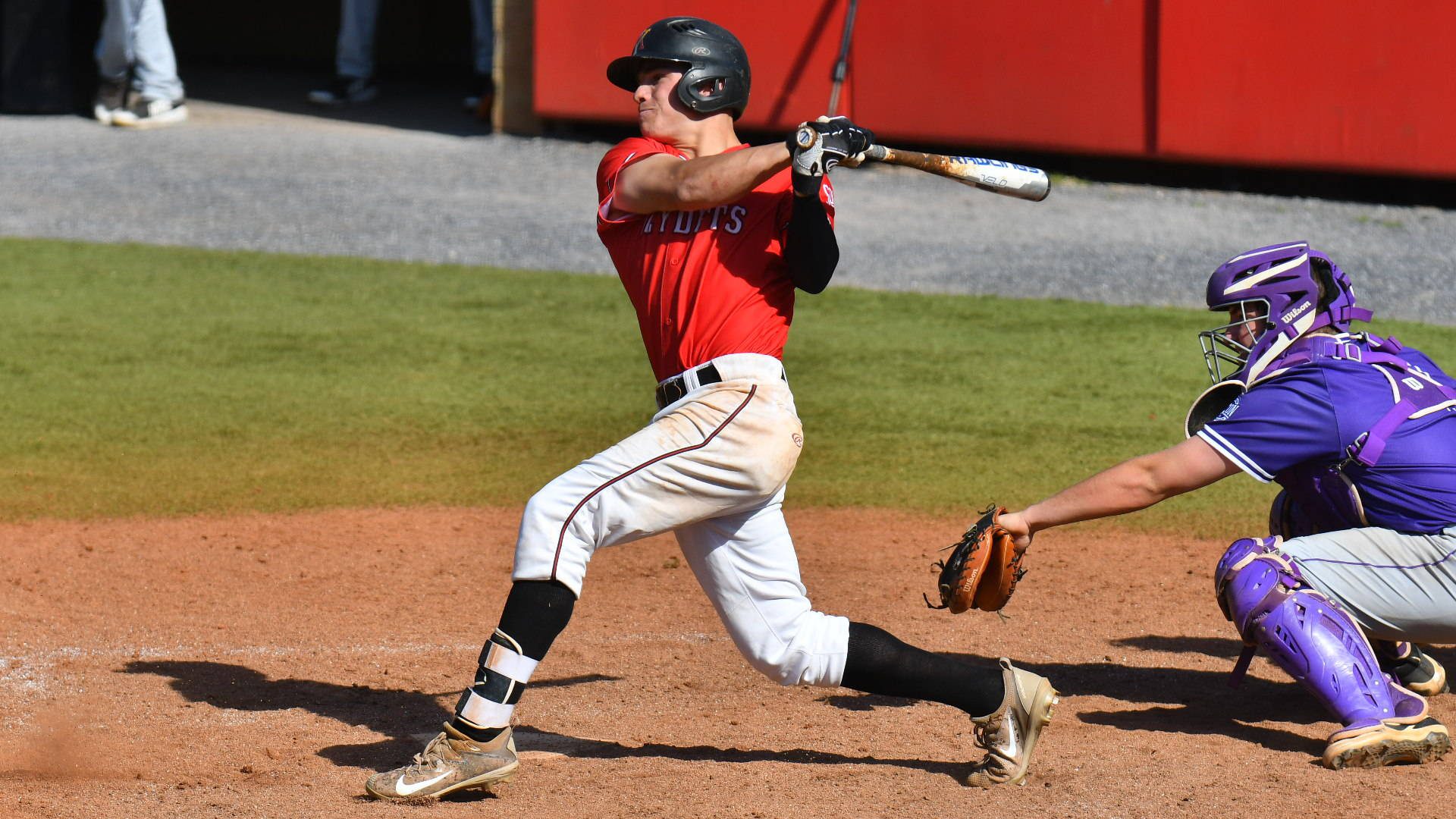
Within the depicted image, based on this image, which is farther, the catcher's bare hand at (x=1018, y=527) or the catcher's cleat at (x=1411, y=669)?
the catcher's cleat at (x=1411, y=669)

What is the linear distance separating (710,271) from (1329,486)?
5.43 ft

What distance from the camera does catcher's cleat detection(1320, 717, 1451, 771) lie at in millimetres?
3793

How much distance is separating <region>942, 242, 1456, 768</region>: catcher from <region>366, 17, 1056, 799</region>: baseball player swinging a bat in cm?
41

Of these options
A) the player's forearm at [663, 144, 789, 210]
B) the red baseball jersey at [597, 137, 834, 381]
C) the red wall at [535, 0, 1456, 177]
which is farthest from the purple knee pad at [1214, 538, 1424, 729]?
the red wall at [535, 0, 1456, 177]

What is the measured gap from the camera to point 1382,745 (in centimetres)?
379

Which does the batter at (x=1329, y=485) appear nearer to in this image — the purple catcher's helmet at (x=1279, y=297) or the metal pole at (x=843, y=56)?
the purple catcher's helmet at (x=1279, y=297)

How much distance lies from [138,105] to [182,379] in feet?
26.0

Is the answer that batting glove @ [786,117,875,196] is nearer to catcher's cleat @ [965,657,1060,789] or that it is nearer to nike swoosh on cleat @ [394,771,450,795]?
catcher's cleat @ [965,657,1060,789]

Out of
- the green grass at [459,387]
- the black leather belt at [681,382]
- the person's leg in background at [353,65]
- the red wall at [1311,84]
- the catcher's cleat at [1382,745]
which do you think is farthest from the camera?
the person's leg in background at [353,65]

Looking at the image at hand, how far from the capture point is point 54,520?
607 centimetres

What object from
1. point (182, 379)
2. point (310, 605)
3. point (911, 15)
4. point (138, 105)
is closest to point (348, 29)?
point (138, 105)

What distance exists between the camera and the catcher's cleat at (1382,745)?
3.79 meters

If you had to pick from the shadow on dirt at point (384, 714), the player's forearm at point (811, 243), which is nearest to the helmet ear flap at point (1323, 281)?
the player's forearm at point (811, 243)

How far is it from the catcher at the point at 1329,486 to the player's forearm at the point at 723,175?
107 centimetres
